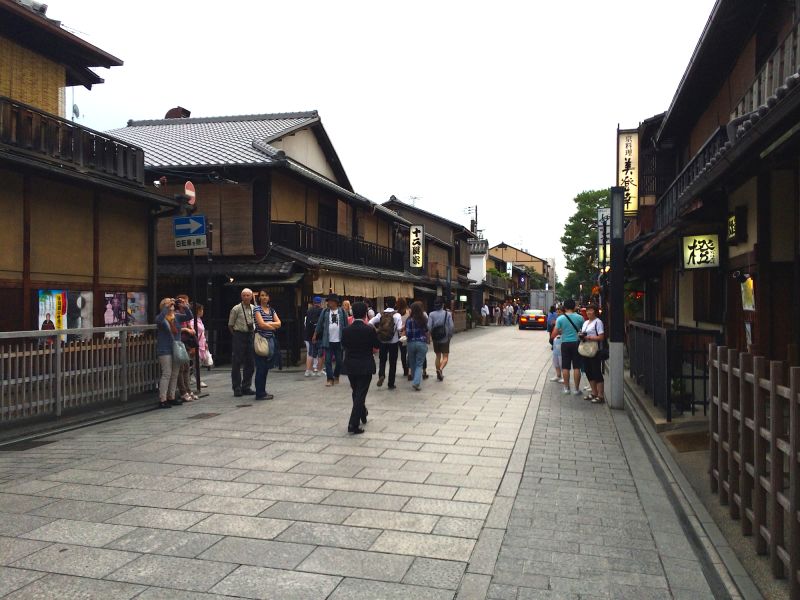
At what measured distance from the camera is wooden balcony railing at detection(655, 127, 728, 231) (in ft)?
27.4

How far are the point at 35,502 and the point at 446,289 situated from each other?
36.7 m

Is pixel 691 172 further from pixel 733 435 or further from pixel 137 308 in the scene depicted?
pixel 137 308

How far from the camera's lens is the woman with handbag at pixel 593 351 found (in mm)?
10898

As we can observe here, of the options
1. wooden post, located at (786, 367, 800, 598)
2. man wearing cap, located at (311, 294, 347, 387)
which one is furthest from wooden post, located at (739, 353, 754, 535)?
man wearing cap, located at (311, 294, 347, 387)

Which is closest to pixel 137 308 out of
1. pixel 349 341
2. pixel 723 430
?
pixel 349 341

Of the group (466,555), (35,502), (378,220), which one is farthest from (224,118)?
(466,555)

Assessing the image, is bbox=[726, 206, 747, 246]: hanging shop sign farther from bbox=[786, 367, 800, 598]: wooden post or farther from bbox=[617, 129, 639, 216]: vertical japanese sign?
bbox=[617, 129, 639, 216]: vertical japanese sign

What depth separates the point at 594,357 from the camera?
1097 cm

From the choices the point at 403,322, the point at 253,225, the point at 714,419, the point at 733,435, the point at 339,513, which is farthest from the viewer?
the point at 253,225

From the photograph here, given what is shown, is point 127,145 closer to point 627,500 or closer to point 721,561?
point 627,500

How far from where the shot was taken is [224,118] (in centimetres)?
2623

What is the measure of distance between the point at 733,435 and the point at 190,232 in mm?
10842

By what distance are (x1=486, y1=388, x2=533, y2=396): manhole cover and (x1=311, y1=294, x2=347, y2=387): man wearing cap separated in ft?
11.0

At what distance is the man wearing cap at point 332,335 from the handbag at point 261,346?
8.33ft
